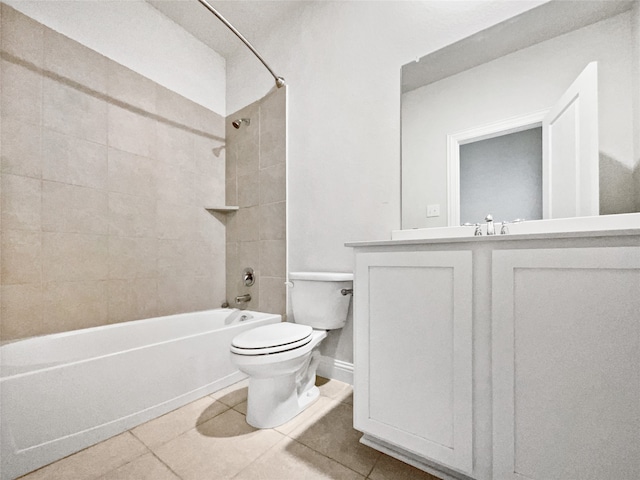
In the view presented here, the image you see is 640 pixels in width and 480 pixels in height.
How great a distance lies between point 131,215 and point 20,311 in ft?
2.46

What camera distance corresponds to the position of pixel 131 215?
5.97 feet

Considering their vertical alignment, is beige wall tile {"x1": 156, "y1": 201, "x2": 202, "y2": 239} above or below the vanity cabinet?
above

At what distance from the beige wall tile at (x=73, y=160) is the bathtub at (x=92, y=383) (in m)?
0.90

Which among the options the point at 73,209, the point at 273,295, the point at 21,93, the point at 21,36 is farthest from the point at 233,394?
the point at 21,36

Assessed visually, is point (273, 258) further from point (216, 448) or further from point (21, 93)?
point (21, 93)

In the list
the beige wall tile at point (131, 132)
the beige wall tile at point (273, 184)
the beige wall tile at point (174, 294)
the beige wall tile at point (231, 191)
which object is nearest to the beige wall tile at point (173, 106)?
the beige wall tile at point (131, 132)

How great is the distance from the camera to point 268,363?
1162mm

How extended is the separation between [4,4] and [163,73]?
0.78 metres

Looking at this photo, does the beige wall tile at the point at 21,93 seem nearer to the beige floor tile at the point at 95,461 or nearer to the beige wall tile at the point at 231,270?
the beige wall tile at the point at 231,270

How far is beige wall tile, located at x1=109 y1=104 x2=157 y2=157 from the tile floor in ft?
5.55

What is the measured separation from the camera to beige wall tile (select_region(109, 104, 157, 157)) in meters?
1.75

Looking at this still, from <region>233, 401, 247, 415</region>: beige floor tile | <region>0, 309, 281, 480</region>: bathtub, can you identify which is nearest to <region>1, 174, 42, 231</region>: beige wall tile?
<region>0, 309, 281, 480</region>: bathtub

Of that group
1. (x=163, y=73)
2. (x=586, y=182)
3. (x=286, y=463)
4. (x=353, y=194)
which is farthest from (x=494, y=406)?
(x=163, y=73)

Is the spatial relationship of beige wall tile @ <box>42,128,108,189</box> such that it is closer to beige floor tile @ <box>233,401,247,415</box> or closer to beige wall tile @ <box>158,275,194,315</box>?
beige wall tile @ <box>158,275,194,315</box>
